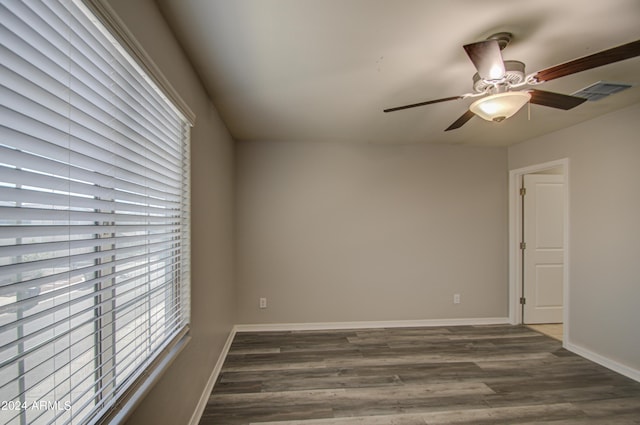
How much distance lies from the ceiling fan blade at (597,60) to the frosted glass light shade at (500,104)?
113mm

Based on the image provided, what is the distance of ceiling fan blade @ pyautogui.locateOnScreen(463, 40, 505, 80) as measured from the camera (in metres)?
1.25

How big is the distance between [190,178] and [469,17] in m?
1.82

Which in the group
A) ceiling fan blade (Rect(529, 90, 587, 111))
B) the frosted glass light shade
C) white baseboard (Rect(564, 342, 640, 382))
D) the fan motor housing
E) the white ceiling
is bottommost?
white baseboard (Rect(564, 342, 640, 382))

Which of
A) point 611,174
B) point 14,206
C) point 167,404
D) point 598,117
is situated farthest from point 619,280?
point 14,206

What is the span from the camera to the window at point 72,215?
2.06 ft

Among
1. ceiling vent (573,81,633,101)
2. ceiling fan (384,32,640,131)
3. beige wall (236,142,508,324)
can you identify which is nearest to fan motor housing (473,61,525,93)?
ceiling fan (384,32,640,131)

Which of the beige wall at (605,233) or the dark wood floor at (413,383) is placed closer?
the dark wood floor at (413,383)

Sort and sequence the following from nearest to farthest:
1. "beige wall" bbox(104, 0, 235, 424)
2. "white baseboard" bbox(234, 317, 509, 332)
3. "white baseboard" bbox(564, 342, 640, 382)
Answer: "beige wall" bbox(104, 0, 235, 424) → "white baseboard" bbox(564, 342, 640, 382) → "white baseboard" bbox(234, 317, 509, 332)

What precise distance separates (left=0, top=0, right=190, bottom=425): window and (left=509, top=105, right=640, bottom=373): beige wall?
3791 millimetres

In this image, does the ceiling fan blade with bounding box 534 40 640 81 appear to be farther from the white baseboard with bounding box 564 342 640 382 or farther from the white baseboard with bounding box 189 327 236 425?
the white baseboard with bounding box 189 327 236 425

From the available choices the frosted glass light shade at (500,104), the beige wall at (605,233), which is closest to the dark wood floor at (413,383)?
the beige wall at (605,233)

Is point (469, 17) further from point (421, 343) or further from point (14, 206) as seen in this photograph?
point (421, 343)

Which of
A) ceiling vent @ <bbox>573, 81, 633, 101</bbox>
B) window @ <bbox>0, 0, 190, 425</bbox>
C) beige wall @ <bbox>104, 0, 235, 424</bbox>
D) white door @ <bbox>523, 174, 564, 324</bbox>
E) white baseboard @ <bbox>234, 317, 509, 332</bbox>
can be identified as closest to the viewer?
window @ <bbox>0, 0, 190, 425</bbox>

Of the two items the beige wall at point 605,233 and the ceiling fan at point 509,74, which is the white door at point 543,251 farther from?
the ceiling fan at point 509,74
